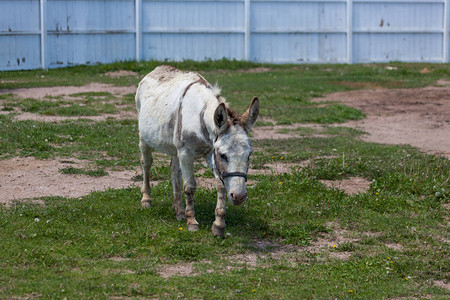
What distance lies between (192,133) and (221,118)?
583 mm

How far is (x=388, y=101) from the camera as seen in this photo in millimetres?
16016

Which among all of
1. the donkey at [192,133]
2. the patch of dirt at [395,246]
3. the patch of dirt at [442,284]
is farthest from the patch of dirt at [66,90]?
the patch of dirt at [442,284]

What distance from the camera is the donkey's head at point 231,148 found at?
241 inches

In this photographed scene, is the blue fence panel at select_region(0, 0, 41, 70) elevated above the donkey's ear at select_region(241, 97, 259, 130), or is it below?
above

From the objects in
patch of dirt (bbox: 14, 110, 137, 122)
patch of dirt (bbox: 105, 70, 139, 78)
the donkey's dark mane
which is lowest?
patch of dirt (bbox: 14, 110, 137, 122)

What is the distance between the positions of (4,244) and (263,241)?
102 inches

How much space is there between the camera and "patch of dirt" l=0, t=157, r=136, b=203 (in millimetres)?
8195

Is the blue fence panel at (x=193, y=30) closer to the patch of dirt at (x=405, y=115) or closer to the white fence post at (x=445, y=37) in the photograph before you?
the patch of dirt at (x=405, y=115)

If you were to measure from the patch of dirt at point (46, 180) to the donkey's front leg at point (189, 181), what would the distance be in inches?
71.5

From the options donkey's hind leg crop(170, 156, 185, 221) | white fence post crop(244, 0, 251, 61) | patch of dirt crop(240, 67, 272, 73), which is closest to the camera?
donkey's hind leg crop(170, 156, 185, 221)

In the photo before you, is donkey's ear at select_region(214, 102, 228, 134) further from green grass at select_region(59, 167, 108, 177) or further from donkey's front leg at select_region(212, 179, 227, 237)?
green grass at select_region(59, 167, 108, 177)

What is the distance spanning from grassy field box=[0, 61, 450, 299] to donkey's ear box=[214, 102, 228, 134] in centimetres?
118

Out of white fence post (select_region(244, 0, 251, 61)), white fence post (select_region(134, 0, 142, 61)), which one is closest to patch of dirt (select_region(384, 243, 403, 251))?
white fence post (select_region(134, 0, 142, 61))

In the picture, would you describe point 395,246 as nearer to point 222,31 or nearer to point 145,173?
point 145,173
